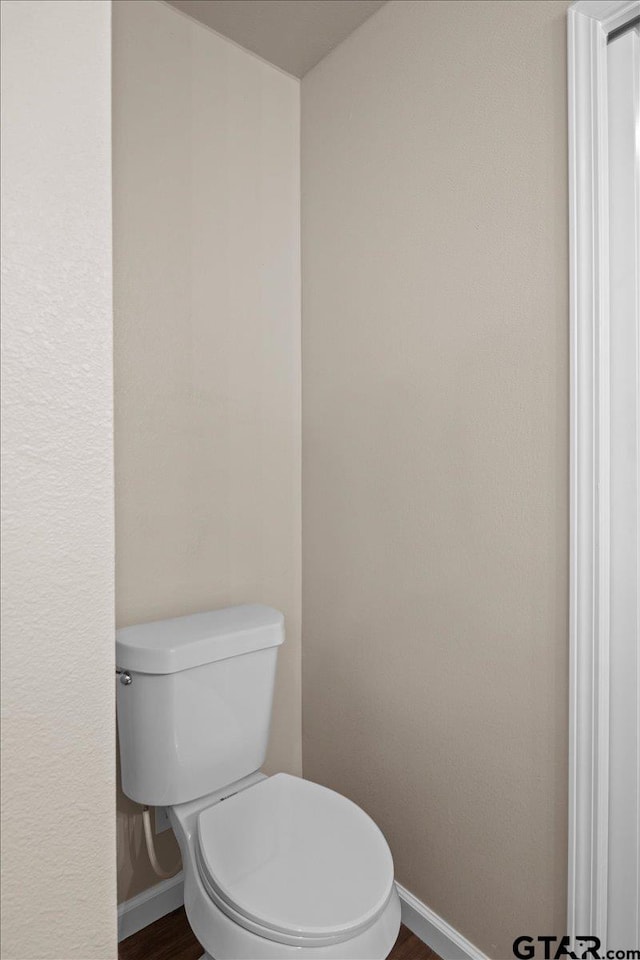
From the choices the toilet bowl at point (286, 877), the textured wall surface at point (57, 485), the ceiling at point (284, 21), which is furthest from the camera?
the ceiling at point (284, 21)

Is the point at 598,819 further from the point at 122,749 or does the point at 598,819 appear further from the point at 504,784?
the point at 122,749

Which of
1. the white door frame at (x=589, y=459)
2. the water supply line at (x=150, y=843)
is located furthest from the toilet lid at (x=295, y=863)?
the white door frame at (x=589, y=459)

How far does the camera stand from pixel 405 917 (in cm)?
152

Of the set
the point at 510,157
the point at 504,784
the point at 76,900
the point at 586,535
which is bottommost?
the point at 504,784

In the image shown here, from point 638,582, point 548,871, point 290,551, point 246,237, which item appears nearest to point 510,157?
point 246,237

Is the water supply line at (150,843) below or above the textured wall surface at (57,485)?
below

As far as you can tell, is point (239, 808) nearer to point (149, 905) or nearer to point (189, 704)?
point (189, 704)

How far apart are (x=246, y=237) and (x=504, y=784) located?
5.11 ft

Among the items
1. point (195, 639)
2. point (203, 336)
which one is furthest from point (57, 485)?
point (203, 336)

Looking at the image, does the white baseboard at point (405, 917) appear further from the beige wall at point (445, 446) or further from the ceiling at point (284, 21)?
the ceiling at point (284, 21)

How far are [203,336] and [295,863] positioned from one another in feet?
4.17

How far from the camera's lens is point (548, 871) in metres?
1.22

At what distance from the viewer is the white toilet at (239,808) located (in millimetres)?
1047

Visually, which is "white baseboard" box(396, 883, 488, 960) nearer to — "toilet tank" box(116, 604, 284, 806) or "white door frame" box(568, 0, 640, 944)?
"white door frame" box(568, 0, 640, 944)
